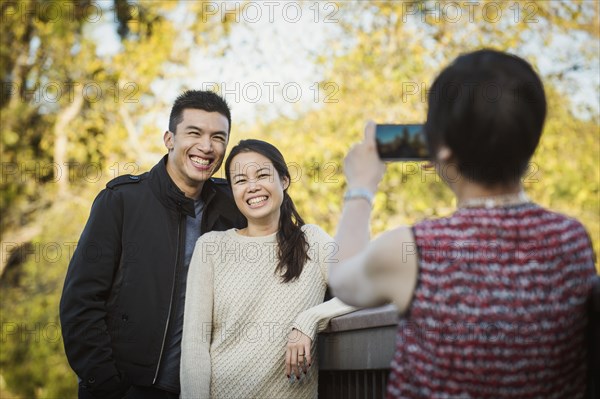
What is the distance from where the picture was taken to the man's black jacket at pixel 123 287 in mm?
2670

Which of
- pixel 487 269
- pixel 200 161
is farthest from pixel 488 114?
pixel 200 161

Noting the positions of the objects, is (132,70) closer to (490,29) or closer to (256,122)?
(256,122)

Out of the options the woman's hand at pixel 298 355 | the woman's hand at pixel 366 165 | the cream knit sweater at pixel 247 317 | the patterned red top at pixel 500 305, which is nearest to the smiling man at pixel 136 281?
the cream knit sweater at pixel 247 317

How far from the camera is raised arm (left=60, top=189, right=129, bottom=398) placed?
8.77 ft

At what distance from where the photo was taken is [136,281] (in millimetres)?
2746

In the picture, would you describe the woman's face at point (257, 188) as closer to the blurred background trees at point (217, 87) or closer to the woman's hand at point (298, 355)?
the woman's hand at point (298, 355)

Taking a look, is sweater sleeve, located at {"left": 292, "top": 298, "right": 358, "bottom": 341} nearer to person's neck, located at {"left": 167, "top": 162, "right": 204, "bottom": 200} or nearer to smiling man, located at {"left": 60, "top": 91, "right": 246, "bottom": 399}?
smiling man, located at {"left": 60, "top": 91, "right": 246, "bottom": 399}

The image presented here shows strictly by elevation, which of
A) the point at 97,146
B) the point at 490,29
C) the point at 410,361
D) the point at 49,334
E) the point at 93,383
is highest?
the point at 490,29

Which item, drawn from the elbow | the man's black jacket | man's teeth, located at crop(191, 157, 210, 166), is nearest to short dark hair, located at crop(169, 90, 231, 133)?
man's teeth, located at crop(191, 157, 210, 166)

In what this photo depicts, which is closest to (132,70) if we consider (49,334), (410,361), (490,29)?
(49,334)

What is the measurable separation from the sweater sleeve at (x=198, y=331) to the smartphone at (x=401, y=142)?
119cm

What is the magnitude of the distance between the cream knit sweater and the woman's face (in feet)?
0.42

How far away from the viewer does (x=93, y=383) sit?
8.76 ft

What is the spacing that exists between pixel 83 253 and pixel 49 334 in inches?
239
